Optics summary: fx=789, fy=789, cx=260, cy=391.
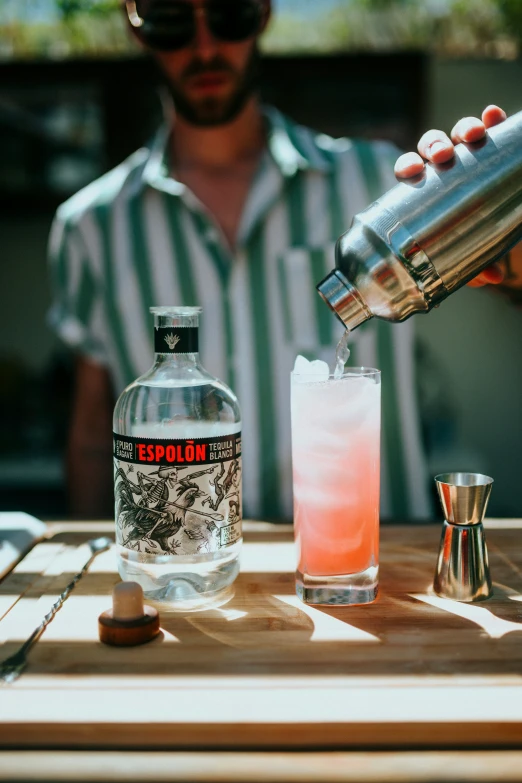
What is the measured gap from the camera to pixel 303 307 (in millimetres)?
1930

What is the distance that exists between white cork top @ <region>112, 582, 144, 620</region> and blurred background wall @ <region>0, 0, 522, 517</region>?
2.63 metres

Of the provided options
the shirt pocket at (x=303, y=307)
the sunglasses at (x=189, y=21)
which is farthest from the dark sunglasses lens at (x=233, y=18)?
the shirt pocket at (x=303, y=307)

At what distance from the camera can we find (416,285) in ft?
3.21

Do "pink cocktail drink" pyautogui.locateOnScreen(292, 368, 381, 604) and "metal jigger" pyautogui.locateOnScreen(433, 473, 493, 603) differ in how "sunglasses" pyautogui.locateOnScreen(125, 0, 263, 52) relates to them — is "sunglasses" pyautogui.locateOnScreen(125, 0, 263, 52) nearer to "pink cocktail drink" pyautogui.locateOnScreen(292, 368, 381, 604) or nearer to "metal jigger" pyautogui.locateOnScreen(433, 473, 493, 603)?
"pink cocktail drink" pyautogui.locateOnScreen(292, 368, 381, 604)

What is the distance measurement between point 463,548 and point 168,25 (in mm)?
1241

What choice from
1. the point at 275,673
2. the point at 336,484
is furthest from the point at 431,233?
the point at 275,673

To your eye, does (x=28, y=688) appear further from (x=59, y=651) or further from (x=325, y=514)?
(x=325, y=514)

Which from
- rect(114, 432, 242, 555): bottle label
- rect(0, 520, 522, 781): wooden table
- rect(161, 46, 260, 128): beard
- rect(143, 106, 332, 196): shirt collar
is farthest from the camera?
rect(143, 106, 332, 196): shirt collar

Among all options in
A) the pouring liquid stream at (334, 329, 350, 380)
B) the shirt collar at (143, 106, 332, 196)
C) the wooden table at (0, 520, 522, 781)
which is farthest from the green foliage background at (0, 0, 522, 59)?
the wooden table at (0, 520, 522, 781)

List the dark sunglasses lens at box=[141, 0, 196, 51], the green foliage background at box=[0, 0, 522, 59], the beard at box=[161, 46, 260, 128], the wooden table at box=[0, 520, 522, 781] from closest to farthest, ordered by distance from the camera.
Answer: the wooden table at box=[0, 520, 522, 781] < the dark sunglasses lens at box=[141, 0, 196, 51] < the beard at box=[161, 46, 260, 128] < the green foliage background at box=[0, 0, 522, 59]

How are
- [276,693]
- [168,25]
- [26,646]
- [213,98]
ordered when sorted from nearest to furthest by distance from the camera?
Answer: [276,693], [26,646], [168,25], [213,98]

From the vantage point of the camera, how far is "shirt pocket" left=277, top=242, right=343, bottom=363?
193cm

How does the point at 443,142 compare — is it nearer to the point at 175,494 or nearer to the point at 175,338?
the point at 175,338

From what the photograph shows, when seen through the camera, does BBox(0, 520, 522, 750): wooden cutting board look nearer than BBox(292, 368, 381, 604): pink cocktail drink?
Yes
